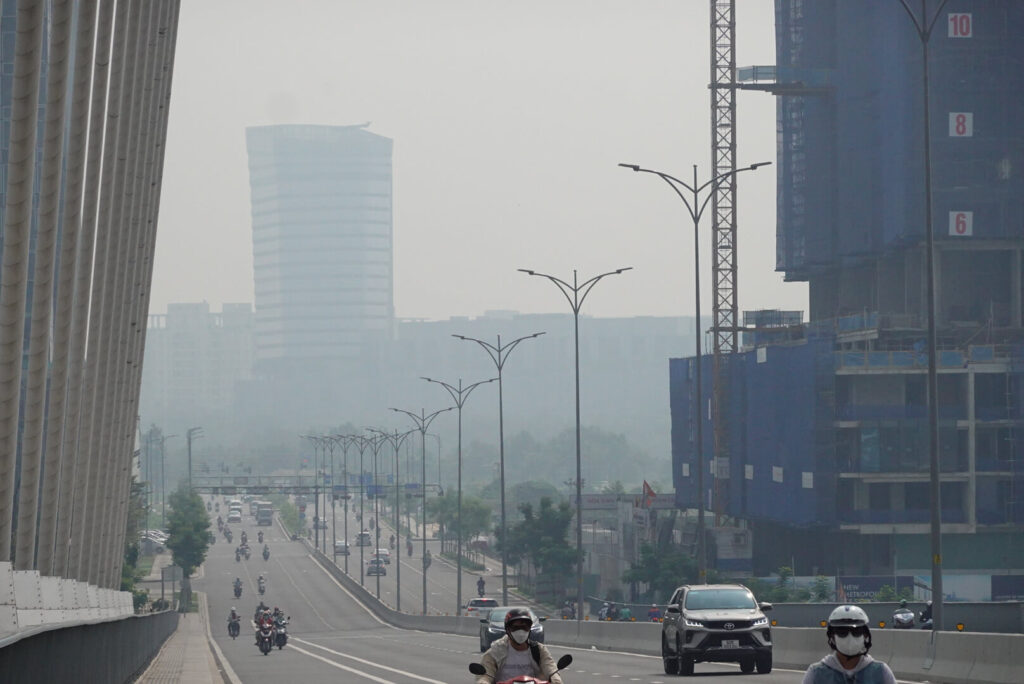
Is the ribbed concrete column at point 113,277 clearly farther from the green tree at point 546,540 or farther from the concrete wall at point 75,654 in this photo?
the green tree at point 546,540

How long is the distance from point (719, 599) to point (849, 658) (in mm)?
24747

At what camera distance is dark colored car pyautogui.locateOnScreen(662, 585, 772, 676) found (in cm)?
3278

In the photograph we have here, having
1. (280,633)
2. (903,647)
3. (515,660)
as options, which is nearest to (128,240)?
(903,647)

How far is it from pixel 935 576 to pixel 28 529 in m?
17.6

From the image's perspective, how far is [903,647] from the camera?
3128 cm

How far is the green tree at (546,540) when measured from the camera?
129 metres

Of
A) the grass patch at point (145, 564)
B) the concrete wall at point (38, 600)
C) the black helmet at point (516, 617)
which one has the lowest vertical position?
the grass patch at point (145, 564)

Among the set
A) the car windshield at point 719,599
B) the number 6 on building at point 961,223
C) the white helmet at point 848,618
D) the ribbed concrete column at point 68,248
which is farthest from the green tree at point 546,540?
the white helmet at point 848,618

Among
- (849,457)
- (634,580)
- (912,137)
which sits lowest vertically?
(634,580)

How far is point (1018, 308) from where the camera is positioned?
386 feet

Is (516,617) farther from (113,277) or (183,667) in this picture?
(183,667)

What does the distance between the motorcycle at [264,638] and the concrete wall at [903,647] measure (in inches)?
368

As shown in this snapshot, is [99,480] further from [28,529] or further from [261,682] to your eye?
[28,529]

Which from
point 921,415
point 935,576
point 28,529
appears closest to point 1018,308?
point 921,415
